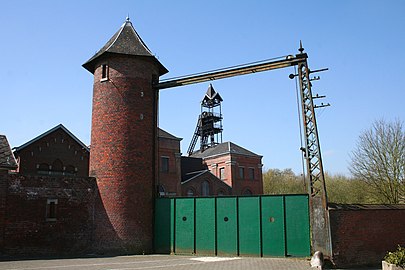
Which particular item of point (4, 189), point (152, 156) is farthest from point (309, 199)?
point (4, 189)

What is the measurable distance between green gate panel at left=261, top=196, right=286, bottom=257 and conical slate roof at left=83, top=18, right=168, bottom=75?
29.7ft

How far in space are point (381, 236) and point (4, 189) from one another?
47.5 feet

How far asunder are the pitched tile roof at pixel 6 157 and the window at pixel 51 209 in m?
2.62

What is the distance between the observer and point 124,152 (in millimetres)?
16641

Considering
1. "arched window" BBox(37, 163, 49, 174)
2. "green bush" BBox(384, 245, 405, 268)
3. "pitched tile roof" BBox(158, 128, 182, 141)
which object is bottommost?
"green bush" BBox(384, 245, 405, 268)

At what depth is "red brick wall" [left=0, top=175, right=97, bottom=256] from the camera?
575 inches

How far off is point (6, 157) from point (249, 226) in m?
11.7

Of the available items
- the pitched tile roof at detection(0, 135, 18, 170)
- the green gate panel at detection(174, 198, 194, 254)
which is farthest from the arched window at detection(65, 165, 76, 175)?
the green gate panel at detection(174, 198, 194, 254)

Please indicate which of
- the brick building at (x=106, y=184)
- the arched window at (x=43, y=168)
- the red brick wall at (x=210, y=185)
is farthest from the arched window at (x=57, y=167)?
the red brick wall at (x=210, y=185)

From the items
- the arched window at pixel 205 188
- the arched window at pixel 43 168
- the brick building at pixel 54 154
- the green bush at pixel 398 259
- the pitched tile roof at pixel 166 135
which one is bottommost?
the green bush at pixel 398 259

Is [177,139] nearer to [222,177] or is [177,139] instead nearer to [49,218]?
[222,177]

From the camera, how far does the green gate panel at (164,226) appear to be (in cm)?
1658

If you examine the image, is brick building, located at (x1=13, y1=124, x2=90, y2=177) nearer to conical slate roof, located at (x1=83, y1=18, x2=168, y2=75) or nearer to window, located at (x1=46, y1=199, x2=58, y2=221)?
conical slate roof, located at (x1=83, y1=18, x2=168, y2=75)

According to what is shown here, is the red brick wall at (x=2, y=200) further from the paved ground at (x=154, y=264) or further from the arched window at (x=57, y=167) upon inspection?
the arched window at (x=57, y=167)
